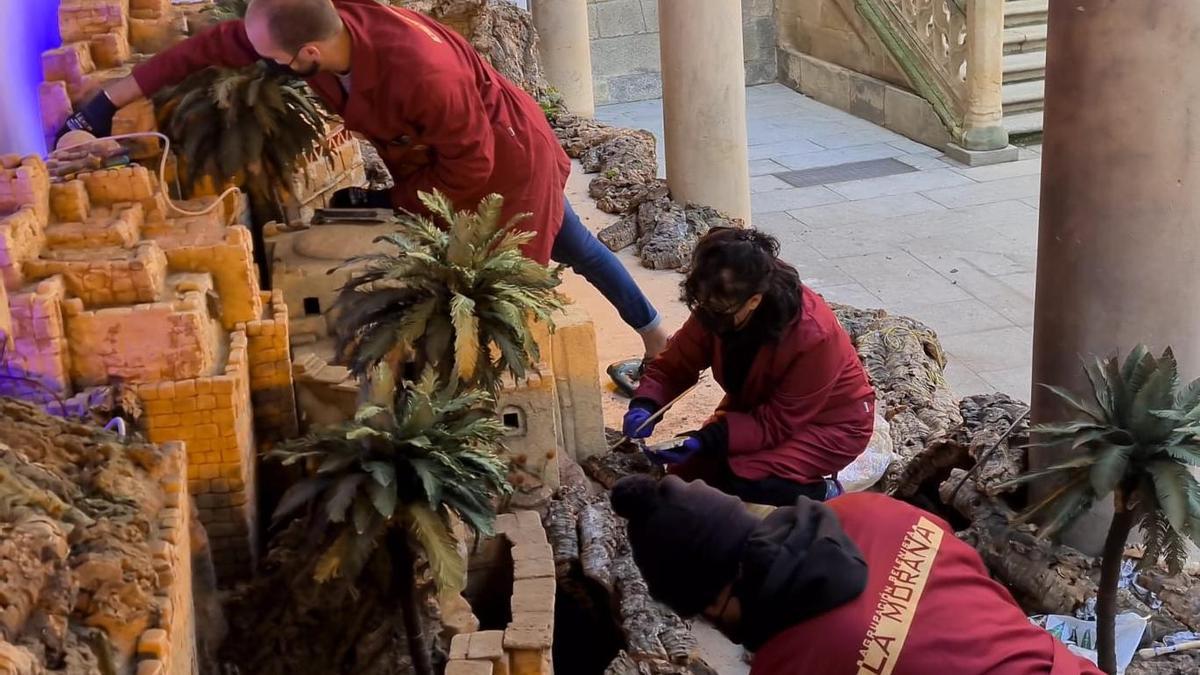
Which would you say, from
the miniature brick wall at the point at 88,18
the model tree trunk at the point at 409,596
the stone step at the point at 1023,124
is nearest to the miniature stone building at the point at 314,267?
the model tree trunk at the point at 409,596

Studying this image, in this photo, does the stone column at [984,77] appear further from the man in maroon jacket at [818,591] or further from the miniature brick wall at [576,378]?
the man in maroon jacket at [818,591]

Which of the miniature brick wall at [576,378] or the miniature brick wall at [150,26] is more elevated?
the miniature brick wall at [150,26]

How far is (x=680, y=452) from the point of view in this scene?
6.30 metres

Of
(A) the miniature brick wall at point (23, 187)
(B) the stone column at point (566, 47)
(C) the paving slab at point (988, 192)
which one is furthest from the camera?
(B) the stone column at point (566, 47)

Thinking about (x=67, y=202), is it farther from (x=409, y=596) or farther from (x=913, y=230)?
(x=913, y=230)

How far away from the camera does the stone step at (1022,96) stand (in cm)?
1742

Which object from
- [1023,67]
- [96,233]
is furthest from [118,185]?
[1023,67]

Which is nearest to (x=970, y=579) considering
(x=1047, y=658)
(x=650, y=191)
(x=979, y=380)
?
(x=1047, y=658)

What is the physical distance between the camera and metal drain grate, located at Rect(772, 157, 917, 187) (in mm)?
16719

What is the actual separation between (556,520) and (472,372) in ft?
4.81

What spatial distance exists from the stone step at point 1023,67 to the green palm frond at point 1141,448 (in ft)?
41.2

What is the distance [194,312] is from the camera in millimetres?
5266

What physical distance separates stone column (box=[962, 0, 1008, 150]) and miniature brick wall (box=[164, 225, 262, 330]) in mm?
12228

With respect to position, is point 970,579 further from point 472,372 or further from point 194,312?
point 194,312
